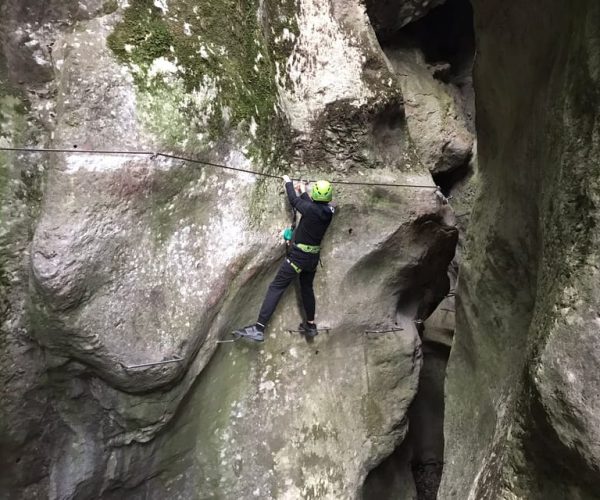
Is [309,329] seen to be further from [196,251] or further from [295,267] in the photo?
[196,251]

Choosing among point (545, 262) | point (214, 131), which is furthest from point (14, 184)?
point (545, 262)

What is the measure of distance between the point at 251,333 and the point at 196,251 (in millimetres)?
1032

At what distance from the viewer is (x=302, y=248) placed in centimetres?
507

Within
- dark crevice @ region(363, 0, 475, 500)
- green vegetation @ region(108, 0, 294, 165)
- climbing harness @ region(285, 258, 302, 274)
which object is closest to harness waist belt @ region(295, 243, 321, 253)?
climbing harness @ region(285, 258, 302, 274)

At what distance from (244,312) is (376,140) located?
2.63 metres

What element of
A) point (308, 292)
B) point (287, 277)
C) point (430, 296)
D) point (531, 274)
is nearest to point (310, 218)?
point (287, 277)

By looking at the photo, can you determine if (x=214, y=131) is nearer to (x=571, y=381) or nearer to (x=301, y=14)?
(x=301, y=14)

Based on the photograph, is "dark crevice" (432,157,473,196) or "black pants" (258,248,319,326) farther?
"dark crevice" (432,157,473,196)

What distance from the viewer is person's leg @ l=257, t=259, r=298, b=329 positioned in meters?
5.15

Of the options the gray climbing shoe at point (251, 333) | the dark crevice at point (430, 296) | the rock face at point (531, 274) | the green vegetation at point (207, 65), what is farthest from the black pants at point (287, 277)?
the rock face at point (531, 274)

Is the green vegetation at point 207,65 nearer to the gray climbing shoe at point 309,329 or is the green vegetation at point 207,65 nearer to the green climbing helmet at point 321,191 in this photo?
the green climbing helmet at point 321,191

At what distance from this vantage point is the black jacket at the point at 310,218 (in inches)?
198

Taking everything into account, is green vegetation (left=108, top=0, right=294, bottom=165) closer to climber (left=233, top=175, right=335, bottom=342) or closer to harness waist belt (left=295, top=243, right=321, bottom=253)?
climber (left=233, top=175, right=335, bottom=342)

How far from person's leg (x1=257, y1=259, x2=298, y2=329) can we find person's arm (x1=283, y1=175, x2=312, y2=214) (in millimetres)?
568
